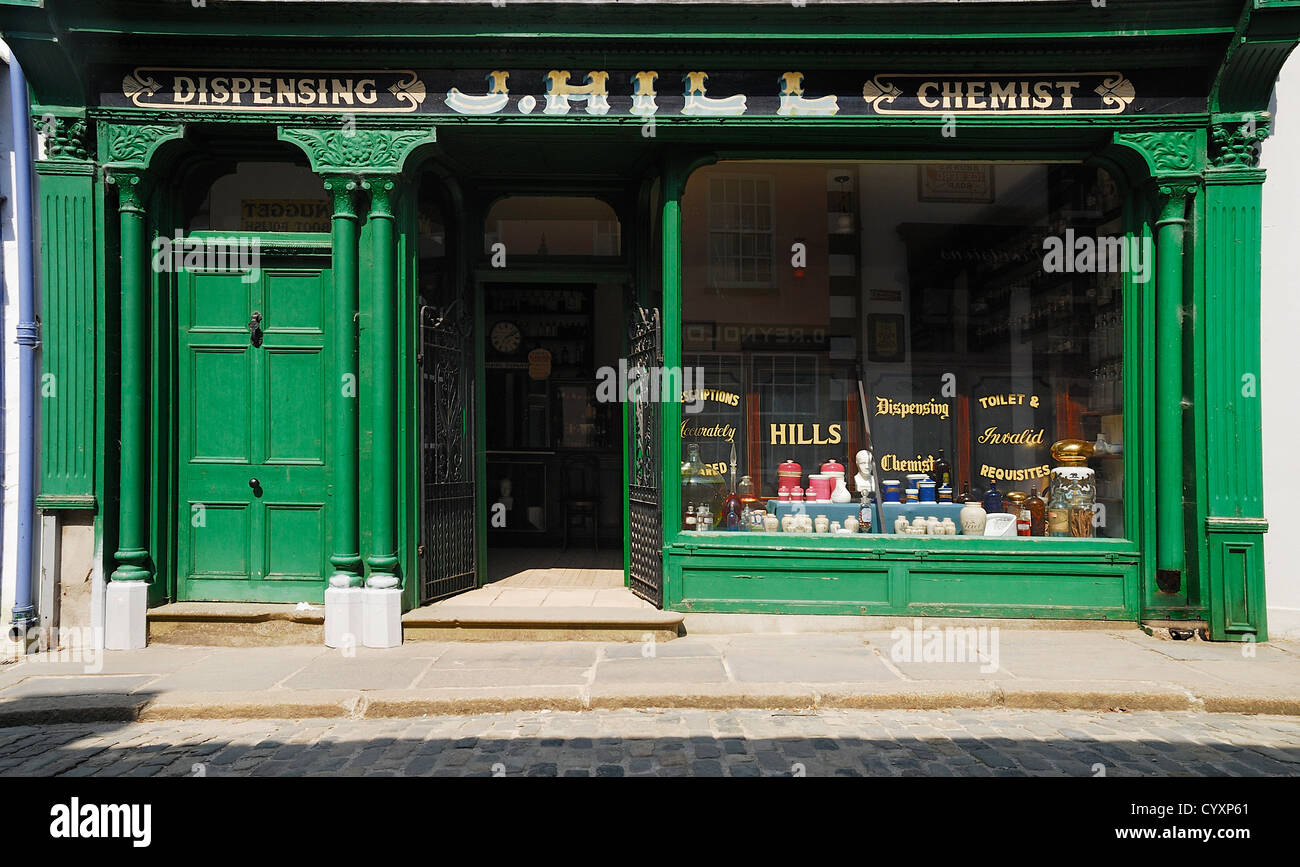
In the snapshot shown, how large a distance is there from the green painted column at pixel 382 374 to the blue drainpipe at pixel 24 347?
2685 millimetres

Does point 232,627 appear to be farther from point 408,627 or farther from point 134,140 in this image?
point 134,140

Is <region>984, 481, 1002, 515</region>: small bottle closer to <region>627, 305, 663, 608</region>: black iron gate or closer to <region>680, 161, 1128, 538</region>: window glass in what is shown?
<region>680, 161, 1128, 538</region>: window glass

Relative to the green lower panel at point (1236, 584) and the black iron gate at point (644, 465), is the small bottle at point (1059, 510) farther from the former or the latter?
the black iron gate at point (644, 465)

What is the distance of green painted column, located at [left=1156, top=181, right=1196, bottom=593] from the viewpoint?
639 cm

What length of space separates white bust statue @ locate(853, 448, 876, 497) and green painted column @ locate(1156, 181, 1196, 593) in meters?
2.32

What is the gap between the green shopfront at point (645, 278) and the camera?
621 cm

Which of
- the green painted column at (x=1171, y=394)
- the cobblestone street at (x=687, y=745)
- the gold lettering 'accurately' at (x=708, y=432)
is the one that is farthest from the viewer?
the gold lettering 'accurately' at (x=708, y=432)

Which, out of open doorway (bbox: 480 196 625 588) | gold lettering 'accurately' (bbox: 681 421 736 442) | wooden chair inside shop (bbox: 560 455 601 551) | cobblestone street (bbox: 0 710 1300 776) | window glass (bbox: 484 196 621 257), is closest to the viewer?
cobblestone street (bbox: 0 710 1300 776)

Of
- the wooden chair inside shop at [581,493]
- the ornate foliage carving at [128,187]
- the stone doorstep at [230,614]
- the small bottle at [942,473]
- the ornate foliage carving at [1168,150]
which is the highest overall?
the ornate foliage carving at [1168,150]

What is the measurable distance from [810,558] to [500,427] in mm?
5841

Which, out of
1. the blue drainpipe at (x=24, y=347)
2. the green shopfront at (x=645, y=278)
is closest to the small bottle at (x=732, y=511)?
the green shopfront at (x=645, y=278)

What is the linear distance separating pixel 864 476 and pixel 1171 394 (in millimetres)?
2582

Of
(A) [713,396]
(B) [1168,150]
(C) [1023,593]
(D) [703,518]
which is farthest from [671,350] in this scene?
(B) [1168,150]

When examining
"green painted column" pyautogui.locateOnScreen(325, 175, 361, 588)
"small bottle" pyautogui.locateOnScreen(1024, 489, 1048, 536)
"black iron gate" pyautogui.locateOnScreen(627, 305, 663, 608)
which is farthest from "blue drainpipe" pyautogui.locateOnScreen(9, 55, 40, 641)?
"small bottle" pyautogui.locateOnScreen(1024, 489, 1048, 536)
